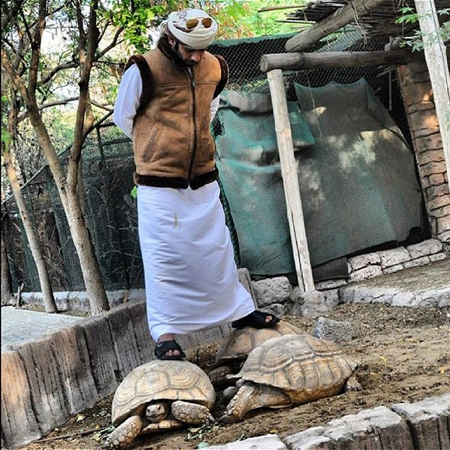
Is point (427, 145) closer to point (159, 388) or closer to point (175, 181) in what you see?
point (175, 181)

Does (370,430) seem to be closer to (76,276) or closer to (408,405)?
(408,405)

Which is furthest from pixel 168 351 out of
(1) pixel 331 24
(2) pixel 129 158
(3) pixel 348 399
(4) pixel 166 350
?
(1) pixel 331 24

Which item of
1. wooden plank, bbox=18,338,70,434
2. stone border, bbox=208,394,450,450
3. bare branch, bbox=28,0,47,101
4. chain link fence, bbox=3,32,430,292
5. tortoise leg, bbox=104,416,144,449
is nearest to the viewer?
stone border, bbox=208,394,450,450

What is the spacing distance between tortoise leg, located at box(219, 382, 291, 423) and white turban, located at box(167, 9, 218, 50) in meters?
1.93

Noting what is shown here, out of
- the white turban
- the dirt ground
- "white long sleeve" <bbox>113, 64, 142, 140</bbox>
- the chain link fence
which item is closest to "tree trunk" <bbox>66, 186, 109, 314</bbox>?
the dirt ground

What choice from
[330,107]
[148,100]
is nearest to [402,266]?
[330,107]

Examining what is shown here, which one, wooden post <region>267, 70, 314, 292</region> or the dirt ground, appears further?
wooden post <region>267, 70, 314, 292</region>

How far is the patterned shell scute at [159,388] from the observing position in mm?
3738

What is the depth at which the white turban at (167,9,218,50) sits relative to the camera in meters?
4.23

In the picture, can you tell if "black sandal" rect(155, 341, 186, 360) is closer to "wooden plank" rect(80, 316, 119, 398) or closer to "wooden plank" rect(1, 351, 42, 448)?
"wooden plank" rect(80, 316, 119, 398)

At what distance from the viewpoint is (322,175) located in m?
8.52

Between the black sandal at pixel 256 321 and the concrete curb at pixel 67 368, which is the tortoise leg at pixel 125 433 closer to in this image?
the concrete curb at pixel 67 368

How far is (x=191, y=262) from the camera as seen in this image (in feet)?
15.1

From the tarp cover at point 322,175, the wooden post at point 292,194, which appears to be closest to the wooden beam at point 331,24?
the tarp cover at point 322,175
